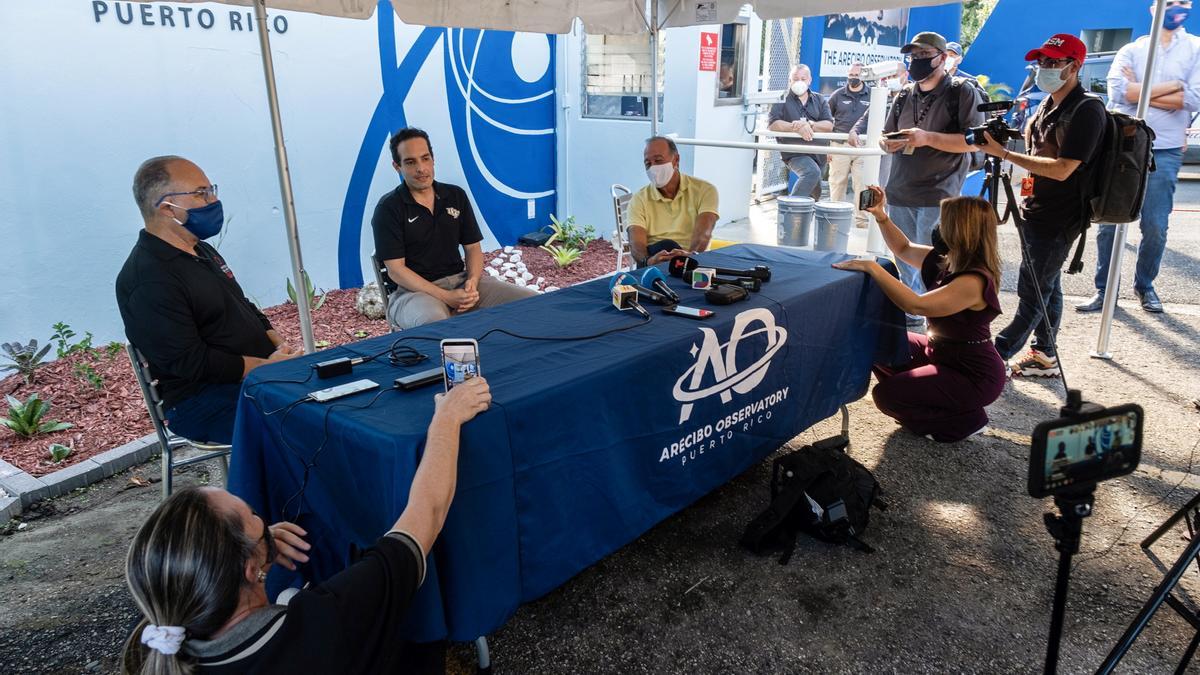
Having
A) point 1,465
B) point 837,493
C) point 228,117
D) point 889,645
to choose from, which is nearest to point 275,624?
point 889,645

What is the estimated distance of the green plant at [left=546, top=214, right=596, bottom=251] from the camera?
7.54m

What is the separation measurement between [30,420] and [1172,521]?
186 inches

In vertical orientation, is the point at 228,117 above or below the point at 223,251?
above

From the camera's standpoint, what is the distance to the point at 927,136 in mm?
4172

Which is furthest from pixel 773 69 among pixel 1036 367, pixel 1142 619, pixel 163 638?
pixel 163 638

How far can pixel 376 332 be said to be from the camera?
5.29 metres

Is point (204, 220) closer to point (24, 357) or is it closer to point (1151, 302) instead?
point (24, 357)

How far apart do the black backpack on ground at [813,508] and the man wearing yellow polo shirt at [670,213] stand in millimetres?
1770

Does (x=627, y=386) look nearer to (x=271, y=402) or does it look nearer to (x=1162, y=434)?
(x=271, y=402)

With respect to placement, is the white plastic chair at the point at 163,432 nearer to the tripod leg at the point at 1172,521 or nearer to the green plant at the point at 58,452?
the green plant at the point at 58,452

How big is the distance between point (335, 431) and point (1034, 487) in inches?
60.1

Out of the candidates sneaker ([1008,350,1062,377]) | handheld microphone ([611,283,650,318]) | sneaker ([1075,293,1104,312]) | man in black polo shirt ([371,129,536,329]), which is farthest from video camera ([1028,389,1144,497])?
sneaker ([1075,293,1104,312])

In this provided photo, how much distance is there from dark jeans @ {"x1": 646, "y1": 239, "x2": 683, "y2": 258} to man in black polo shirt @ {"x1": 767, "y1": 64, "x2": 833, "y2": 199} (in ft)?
12.8

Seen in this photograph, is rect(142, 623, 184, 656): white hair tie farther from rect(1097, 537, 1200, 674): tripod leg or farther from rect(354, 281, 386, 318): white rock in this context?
rect(354, 281, 386, 318): white rock
